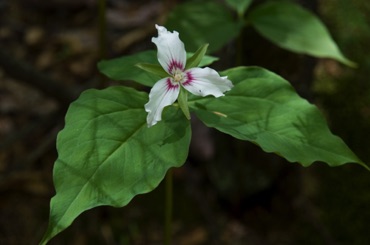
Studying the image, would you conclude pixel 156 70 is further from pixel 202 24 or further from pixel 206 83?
pixel 202 24

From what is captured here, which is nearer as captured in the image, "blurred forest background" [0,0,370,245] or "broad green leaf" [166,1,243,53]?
"broad green leaf" [166,1,243,53]

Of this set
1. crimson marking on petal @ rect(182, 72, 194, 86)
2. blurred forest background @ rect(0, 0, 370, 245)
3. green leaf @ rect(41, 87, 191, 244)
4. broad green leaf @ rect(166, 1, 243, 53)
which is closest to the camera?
green leaf @ rect(41, 87, 191, 244)

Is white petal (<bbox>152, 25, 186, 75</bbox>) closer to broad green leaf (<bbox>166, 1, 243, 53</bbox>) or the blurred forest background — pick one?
broad green leaf (<bbox>166, 1, 243, 53</bbox>)

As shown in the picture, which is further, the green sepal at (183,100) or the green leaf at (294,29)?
the green leaf at (294,29)

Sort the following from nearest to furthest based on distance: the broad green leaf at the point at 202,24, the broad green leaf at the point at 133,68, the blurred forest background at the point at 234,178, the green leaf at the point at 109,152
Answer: the green leaf at the point at 109,152 < the broad green leaf at the point at 133,68 < the broad green leaf at the point at 202,24 < the blurred forest background at the point at 234,178

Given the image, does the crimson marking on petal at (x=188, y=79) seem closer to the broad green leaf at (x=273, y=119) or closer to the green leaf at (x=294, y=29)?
the broad green leaf at (x=273, y=119)

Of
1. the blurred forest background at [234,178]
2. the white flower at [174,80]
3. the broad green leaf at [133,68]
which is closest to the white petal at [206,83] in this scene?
the white flower at [174,80]

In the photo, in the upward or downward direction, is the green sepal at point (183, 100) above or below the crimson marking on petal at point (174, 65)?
below

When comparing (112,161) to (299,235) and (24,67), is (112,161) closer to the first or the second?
(24,67)

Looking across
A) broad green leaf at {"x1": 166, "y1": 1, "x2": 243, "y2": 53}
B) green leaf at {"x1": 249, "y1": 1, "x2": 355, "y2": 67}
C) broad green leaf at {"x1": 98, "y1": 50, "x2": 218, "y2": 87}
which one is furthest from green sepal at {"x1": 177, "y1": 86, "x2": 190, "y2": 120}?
green leaf at {"x1": 249, "y1": 1, "x2": 355, "y2": 67}
